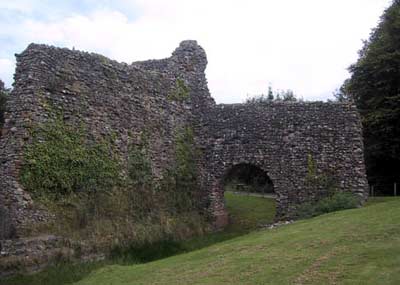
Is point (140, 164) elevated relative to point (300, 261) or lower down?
elevated

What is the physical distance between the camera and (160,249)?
16.2 meters

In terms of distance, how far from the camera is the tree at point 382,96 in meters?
30.4

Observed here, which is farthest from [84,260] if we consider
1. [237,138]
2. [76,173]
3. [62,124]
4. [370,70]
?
[370,70]

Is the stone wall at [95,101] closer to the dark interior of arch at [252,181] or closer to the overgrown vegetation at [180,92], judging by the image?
the overgrown vegetation at [180,92]

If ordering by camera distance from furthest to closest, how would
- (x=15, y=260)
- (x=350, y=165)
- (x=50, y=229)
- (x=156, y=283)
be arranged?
(x=350, y=165) → (x=50, y=229) → (x=15, y=260) → (x=156, y=283)

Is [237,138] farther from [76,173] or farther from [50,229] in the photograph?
[50,229]

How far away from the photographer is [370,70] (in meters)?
31.9

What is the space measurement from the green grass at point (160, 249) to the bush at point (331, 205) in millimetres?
2393

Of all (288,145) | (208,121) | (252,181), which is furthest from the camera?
(252,181)

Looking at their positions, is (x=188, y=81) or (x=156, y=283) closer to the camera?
(x=156, y=283)

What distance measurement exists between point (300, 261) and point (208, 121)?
13.1m

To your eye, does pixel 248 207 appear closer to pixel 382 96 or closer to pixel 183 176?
pixel 183 176

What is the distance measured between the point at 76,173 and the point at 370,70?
72.0ft

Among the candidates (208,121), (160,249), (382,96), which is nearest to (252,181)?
(382,96)
